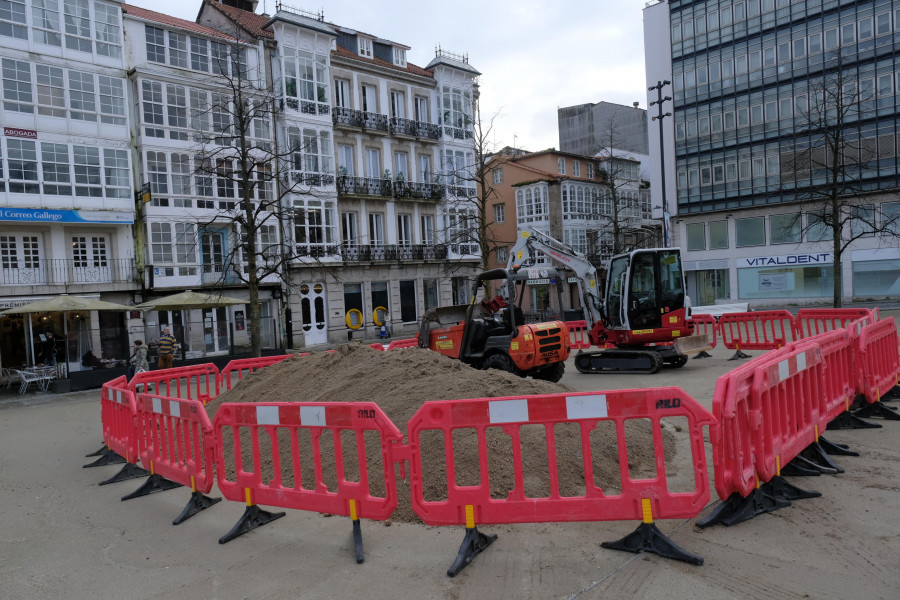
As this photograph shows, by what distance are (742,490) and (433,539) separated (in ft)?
8.10

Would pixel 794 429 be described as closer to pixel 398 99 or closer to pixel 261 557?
pixel 261 557

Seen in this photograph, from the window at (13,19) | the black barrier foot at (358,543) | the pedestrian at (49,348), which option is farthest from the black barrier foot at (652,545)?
the window at (13,19)

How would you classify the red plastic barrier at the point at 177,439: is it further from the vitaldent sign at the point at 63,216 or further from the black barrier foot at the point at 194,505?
the vitaldent sign at the point at 63,216

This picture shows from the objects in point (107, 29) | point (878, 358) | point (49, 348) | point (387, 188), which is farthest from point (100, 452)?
point (387, 188)

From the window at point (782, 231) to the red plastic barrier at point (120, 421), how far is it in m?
37.6

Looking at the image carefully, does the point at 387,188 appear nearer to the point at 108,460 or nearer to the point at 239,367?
the point at 239,367

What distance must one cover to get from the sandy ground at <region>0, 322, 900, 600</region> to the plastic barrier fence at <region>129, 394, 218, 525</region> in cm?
31

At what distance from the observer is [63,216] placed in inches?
879

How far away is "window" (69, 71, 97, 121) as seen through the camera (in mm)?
23031

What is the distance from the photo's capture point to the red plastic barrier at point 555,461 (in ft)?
14.0

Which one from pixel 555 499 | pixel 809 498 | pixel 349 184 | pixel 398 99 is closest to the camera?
pixel 555 499

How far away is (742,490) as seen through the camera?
455 centimetres

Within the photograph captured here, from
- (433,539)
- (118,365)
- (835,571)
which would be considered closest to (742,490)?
(835,571)

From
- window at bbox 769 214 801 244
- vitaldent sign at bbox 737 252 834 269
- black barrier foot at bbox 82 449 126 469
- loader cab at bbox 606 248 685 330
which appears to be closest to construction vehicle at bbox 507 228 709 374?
loader cab at bbox 606 248 685 330
